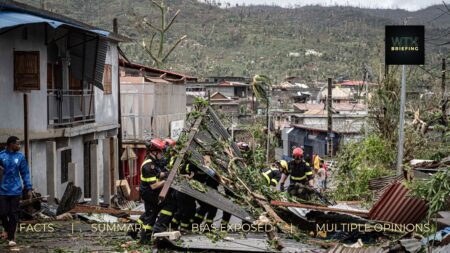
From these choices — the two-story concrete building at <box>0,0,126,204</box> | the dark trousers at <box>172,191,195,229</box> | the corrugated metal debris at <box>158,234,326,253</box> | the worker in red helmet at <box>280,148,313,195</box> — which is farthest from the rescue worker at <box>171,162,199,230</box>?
the two-story concrete building at <box>0,0,126,204</box>

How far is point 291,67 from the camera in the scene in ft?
357

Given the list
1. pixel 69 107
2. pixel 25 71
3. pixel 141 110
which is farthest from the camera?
pixel 141 110

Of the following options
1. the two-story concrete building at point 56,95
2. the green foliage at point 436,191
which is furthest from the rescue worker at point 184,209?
the two-story concrete building at point 56,95

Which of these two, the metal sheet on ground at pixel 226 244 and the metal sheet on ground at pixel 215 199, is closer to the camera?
the metal sheet on ground at pixel 226 244

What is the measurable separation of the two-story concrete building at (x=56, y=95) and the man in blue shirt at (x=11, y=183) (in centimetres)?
381

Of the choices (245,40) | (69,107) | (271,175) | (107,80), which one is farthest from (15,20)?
(245,40)

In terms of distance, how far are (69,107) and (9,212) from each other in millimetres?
10726

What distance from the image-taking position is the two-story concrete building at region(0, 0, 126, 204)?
647 inches

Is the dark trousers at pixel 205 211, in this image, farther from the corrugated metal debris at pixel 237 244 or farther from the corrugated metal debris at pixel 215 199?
the corrugated metal debris at pixel 237 244

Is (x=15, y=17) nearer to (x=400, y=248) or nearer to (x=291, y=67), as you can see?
(x=400, y=248)

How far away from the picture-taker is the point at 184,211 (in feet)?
36.4

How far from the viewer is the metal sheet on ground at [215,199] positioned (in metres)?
10.3

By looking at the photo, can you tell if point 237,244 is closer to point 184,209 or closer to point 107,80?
point 184,209

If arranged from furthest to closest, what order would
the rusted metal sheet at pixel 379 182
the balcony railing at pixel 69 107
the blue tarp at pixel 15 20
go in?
the balcony railing at pixel 69 107 < the rusted metal sheet at pixel 379 182 < the blue tarp at pixel 15 20
